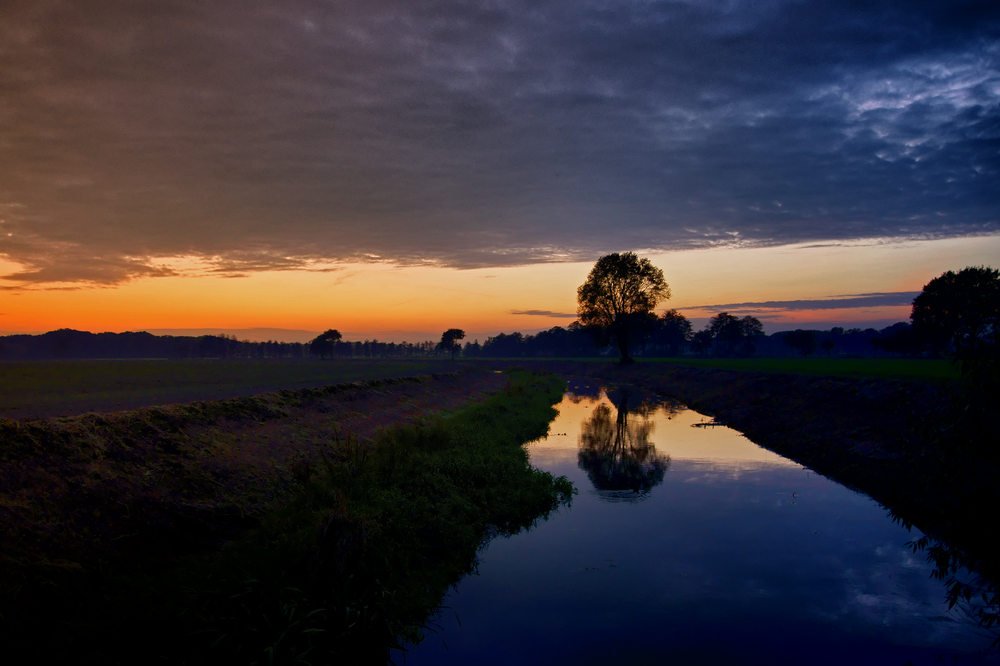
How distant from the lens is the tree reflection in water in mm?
18031

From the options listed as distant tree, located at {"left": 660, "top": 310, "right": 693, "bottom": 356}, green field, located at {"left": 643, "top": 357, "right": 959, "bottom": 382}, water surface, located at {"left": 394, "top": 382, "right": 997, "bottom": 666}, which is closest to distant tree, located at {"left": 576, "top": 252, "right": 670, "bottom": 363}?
green field, located at {"left": 643, "top": 357, "right": 959, "bottom": 382}

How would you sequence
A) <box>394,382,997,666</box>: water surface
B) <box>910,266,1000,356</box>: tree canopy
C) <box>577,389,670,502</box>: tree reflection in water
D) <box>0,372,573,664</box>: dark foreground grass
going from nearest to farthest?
<box>0,372,573,664</box>: dark foreground grass
<box>394,382,997,666</box>: water surface
<box>577,389,670,502</box>: tree reflection in water
<box>910,266,1000,356</box>: tree canopy

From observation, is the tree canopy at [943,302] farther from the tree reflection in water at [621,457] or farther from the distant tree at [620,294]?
the tree reflection in water at [621,457]

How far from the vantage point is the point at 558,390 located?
5838 cm

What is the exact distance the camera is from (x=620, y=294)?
77500mm

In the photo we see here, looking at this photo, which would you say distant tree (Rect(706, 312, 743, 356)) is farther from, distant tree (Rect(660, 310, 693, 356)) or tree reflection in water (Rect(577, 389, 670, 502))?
tree reflection in water (Rect(577, 389, 670, 502))

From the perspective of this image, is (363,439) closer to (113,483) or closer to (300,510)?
(300,510)

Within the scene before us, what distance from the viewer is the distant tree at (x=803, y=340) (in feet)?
533

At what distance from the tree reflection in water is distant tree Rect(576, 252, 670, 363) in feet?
136

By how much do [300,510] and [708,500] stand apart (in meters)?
12.6

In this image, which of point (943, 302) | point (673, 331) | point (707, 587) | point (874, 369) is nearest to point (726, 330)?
point (673, 331)

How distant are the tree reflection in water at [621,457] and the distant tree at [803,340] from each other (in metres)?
153

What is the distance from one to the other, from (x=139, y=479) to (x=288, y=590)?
5549 mm

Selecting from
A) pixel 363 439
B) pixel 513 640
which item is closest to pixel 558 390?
pixel 363 439
